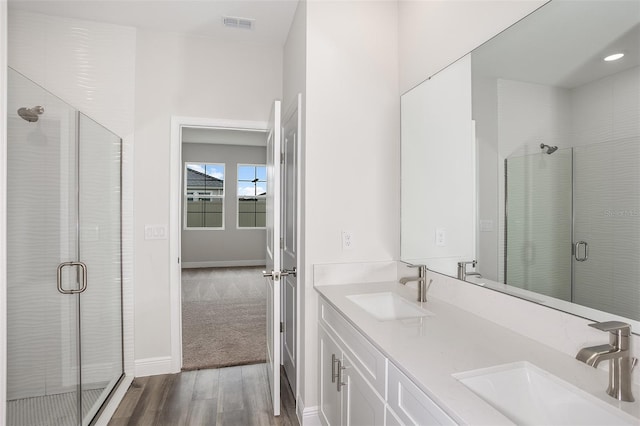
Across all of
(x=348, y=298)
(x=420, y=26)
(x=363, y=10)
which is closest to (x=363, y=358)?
(x=348, y=298)

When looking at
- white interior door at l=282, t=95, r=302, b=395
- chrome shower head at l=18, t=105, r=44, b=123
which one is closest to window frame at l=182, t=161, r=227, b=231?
white interior door at l=282, t=95, r=302, b=395

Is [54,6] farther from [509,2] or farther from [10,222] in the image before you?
[509,2]

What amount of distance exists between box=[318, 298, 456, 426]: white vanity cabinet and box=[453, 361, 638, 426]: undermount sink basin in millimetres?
160

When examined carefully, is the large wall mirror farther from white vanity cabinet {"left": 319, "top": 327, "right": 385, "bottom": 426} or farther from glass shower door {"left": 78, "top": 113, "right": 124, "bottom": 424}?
glass shower door {"left": 78, "top": 113, "right": 124, "bottom": 424}

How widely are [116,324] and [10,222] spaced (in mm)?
1303

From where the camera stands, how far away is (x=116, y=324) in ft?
8.40

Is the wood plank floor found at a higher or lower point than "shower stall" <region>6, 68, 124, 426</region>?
lower

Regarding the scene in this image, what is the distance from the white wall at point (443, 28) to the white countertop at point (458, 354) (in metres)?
1.26

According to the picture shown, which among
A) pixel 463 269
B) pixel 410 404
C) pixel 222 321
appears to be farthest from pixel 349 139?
pixel 222 321

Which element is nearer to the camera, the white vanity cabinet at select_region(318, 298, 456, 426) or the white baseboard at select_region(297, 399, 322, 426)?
the white vanity cabinet at select_region(318, 298, 456, 426)

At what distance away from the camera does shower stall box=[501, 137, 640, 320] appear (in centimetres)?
100

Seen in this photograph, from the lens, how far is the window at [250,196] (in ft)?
25.9

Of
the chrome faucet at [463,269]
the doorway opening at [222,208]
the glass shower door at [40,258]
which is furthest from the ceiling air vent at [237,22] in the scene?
the doorway opening at [222,208]

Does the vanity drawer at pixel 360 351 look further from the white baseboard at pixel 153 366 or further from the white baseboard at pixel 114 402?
the white baseboard at pixel 153 366
